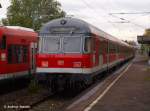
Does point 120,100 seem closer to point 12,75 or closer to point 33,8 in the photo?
point 12,75

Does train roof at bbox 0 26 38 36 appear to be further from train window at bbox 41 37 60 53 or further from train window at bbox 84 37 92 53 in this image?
train window at bbox 84 37 92 53

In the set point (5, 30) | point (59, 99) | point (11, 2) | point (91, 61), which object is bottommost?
point (59, 99)

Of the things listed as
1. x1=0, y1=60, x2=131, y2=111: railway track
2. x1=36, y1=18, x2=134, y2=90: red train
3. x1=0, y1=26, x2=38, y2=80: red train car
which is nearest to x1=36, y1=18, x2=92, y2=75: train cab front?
x1=36, y1=18, x2=134, y2=90: red train

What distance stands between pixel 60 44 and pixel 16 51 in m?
2.60

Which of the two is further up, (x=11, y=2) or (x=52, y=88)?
(x=11, y=2)

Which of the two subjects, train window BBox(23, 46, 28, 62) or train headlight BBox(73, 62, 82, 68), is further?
train window BBox(23, 46, 28, 62)

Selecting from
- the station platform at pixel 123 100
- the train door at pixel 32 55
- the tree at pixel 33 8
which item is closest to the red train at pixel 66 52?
the station platform at pixel 123 100

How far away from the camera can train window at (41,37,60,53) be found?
19.1 meters

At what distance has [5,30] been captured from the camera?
64.0 ft

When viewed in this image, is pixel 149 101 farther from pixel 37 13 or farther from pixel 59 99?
pixel 37 13

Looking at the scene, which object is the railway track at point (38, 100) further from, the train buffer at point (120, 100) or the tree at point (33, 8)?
the tree at point (33, 8)

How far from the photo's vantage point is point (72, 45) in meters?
19.0

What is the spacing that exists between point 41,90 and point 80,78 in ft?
12.0

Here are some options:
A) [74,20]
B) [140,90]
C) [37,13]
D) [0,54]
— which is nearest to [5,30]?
[0,54]
